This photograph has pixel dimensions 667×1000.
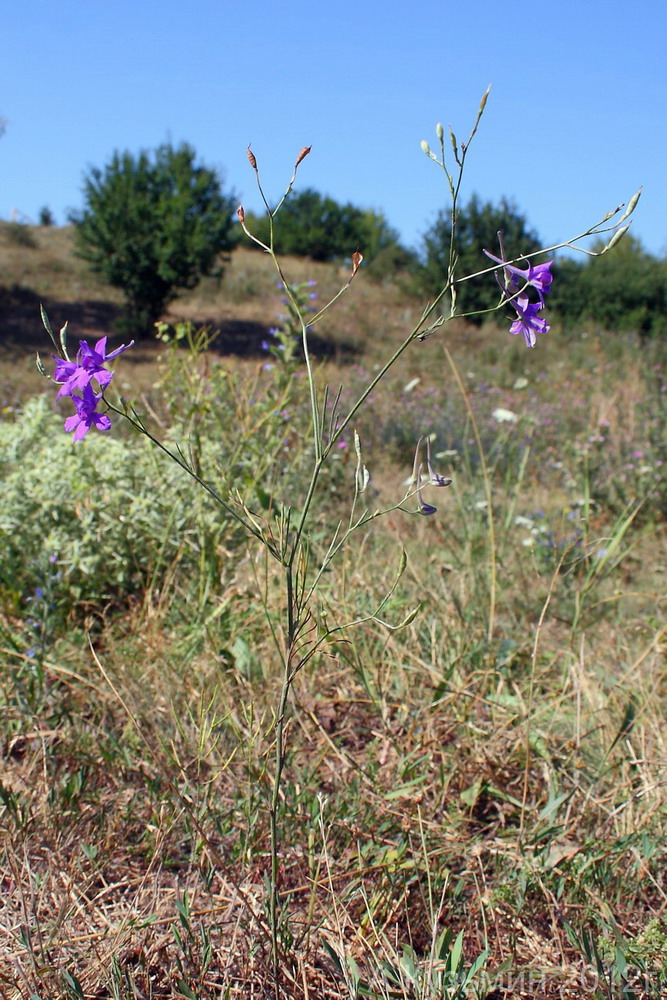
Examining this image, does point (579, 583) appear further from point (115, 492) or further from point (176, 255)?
point (176, 255)

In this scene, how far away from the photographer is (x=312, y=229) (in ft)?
76.6

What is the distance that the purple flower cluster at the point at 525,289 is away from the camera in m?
0.95

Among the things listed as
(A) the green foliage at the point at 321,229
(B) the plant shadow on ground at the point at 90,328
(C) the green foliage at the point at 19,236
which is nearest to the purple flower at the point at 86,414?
(B) the plant shadow on ground at the point at 90,328

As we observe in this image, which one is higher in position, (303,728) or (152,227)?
(152,227)

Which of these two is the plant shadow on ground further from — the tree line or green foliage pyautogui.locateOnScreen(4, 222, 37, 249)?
green foliage pyautogui.locateOnScreen(4, 222, 37, 249)

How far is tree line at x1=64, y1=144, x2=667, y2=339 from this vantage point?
14594 millimetres

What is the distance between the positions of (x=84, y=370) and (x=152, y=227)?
15177 mm

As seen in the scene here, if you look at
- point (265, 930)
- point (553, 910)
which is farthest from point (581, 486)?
point (265, 930)

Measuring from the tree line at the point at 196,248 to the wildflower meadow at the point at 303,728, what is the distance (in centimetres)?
1207

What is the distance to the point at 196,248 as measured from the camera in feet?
47.8

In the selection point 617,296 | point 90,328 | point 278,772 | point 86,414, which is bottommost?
point 90,328

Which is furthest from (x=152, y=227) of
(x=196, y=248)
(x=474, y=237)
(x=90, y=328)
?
(x=474, y=237)

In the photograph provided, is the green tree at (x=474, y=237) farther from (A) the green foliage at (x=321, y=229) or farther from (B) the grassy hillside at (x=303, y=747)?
(B) the grassy hillside at (x=303, y=747)

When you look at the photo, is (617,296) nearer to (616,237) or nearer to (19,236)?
(19,236)
